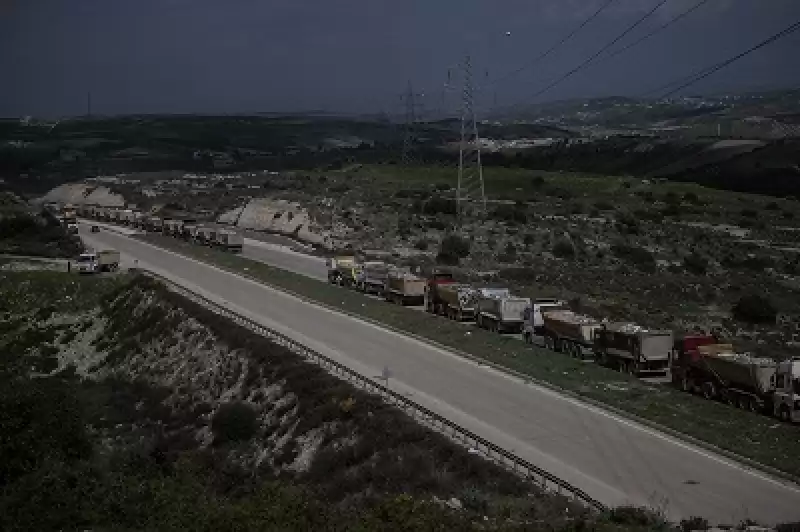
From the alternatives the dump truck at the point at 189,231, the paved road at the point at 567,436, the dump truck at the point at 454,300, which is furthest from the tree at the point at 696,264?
the dump truck at the point at 189,231

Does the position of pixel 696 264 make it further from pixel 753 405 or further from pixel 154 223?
pixel 154 223

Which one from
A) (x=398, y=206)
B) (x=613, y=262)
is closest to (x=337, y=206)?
(x=398, y=206)

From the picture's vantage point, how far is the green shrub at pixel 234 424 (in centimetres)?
3431

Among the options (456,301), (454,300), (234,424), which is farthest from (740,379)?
(454,300)

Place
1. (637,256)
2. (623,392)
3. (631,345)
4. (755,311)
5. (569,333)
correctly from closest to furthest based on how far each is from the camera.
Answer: (623,392) < (631,345) < (569,333) < (755,311) < (637,256)

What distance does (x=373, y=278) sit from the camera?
59.4 metres

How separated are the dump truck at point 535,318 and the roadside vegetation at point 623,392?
689 mm

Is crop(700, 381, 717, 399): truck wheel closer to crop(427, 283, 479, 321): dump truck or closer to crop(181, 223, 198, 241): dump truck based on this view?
crop(427, 283, 479, 321): dump truck

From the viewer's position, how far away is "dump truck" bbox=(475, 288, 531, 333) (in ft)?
143

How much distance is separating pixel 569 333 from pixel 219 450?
13.9 metres

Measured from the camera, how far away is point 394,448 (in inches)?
1056

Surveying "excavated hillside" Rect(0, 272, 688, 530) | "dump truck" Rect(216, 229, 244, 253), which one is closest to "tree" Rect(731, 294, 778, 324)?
"excavated hillside" Rect(0, 272, 688, 530)

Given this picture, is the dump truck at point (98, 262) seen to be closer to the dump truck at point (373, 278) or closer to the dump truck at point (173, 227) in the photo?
the dump truck at point (373, 278)

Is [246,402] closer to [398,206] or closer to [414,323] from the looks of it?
[414,323]
